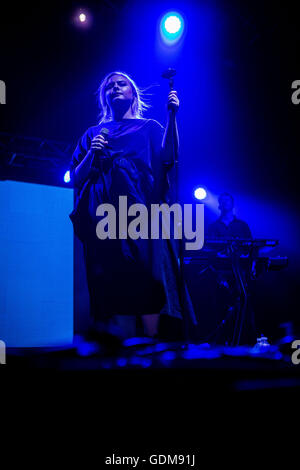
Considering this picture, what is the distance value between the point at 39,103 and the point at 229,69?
1989mm

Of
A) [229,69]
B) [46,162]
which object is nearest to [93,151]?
[46,162]

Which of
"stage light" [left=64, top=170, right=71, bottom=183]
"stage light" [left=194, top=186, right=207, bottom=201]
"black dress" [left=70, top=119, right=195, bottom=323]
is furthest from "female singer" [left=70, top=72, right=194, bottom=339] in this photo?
"stage light" [left=194, top=186, right=207, bottom=201]

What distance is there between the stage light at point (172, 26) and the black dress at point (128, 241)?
1075 millimetres

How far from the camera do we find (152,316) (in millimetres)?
3100

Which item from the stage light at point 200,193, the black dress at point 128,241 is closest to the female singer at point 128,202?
the black dress at point 128,241

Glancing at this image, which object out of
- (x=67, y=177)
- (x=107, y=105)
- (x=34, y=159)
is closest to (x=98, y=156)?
(x=107, y=105)

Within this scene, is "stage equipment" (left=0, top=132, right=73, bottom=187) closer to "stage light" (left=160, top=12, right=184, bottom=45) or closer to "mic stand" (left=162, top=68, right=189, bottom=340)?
"stage light" (left=160, top=12, right=184, bottom=45)

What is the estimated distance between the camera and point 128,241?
10.5 ft

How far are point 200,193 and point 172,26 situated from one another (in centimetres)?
174

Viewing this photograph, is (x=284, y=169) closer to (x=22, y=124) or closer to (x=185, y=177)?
(x=185, y=177)

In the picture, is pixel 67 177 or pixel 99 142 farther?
pixel 67 177

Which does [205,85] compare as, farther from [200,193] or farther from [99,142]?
[99,142]

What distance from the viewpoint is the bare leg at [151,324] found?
10.1 feet

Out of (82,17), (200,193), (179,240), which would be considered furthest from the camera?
(200,193)
